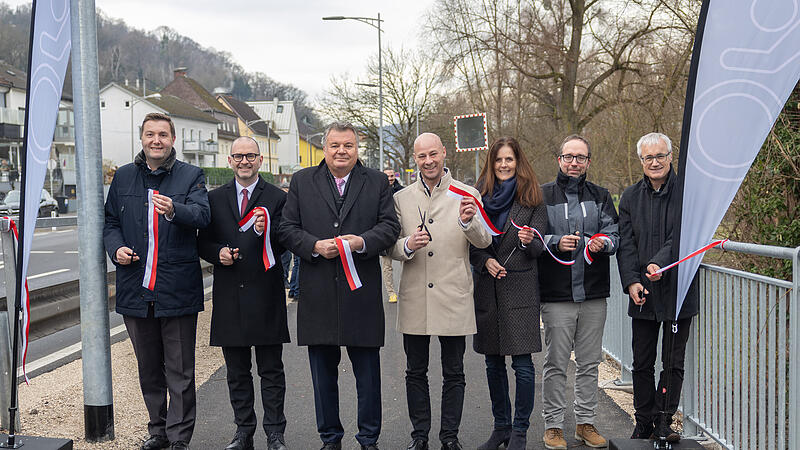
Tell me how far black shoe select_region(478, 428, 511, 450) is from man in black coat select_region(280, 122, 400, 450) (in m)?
0.77

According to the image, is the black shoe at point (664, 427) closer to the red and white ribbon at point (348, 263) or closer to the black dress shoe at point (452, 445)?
the black dress shoe at point (452, 445)

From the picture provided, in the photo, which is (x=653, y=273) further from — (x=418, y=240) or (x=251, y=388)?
(x=251, y=388)

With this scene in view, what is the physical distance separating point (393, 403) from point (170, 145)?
2760 mm

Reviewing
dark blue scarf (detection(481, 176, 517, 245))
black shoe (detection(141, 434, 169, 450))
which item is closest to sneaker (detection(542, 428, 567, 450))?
dark blue scarf (detection(481, 176, 517, 245))

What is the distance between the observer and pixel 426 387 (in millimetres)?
4883

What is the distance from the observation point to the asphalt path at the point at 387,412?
16.9ft

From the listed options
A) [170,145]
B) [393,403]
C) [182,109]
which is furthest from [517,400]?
[182,109]

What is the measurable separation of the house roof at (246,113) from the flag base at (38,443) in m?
100

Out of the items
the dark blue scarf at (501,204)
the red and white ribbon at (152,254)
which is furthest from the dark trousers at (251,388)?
the dark blue scarf at (501,204)

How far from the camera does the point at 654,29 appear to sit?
16.0 m

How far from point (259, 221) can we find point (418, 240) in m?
1.10

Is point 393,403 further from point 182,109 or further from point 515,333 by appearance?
point 182,109

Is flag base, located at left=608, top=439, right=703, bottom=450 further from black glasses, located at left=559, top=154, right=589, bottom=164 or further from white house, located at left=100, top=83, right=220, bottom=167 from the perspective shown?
white house, located at left=100, top=83, right=220, bottom=167

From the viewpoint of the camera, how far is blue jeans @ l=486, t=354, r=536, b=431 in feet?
15.7
